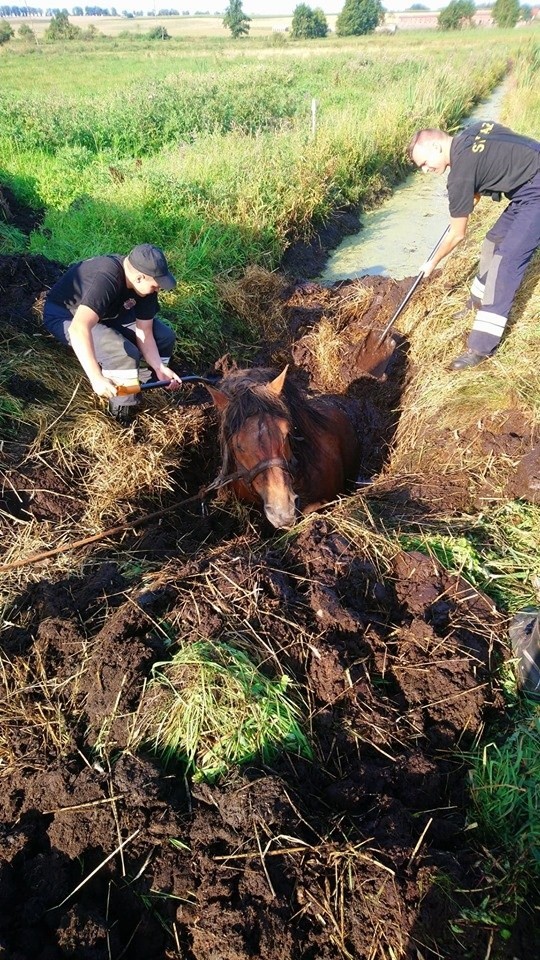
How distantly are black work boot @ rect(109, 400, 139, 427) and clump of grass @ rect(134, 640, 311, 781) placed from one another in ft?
9.14

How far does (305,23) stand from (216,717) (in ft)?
272

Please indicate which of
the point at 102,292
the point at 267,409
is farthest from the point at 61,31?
the point at 267,409

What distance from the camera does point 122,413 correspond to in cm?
440

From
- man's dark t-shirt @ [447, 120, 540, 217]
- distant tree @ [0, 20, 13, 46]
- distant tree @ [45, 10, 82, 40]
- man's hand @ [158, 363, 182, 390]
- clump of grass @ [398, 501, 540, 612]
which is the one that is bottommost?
clump of grass @ [398, 501, 540, 612]

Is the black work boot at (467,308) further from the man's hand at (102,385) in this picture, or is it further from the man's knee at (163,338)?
the man's hand at (102,385)

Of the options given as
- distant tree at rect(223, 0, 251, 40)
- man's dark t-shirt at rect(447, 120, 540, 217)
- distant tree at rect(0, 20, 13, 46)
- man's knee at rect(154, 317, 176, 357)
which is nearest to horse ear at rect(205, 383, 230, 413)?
man's knee at rect(154, 317, 176, 357)

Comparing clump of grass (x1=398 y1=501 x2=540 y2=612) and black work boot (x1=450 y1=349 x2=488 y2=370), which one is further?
black work boot (x1=450 y1=349 x2=488 y2=370)

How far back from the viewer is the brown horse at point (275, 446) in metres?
3.28

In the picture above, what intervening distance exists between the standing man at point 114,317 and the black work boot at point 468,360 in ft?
8.36

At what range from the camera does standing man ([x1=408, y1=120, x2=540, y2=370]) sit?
4137 mm

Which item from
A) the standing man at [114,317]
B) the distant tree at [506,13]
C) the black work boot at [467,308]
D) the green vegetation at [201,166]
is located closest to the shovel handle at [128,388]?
the standing man at [114,317]

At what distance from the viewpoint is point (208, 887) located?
1590mm

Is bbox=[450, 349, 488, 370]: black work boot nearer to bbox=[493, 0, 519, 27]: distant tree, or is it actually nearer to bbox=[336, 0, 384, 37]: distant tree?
bbox=[336, 0, 384, 37]: distant tree

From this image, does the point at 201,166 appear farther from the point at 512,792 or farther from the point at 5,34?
the point at 5,34
